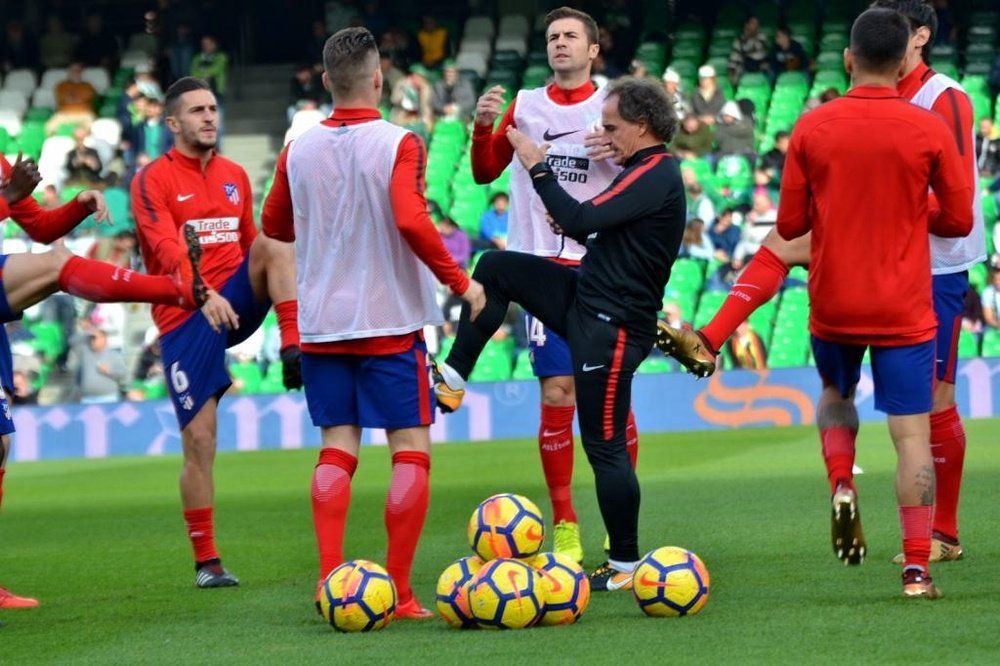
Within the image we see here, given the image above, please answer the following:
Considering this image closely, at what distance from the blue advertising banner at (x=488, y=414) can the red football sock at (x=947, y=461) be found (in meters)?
9.71

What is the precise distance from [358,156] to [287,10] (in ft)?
71.8

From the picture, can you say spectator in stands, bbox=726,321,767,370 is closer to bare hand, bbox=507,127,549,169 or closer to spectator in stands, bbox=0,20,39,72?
bare hand, bbox=507,127,549,169

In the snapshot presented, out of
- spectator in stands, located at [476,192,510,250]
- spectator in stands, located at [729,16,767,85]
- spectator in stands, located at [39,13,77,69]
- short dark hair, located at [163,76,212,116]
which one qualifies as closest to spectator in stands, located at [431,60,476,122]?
spectator in stands, located at [476,192,510,250]

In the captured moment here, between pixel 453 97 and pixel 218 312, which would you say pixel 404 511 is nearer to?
pixel 218 312

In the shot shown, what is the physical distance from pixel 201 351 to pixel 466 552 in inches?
70.3

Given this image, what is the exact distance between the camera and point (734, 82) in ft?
76.5

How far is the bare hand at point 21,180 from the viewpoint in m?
7.21

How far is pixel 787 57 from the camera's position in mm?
23297

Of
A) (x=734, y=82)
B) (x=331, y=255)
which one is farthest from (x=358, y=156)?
(x=734, y=82)

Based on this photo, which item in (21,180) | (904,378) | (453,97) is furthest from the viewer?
(453,97)

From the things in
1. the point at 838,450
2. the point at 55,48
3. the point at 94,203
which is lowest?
the point at 838,450

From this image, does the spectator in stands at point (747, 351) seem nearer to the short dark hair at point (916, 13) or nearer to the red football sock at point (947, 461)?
the red football sock at point (947, 461)

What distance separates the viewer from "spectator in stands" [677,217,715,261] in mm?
20078

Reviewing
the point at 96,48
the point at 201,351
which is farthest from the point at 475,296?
the point at 96,48
